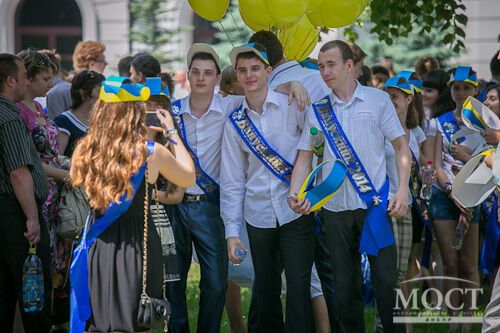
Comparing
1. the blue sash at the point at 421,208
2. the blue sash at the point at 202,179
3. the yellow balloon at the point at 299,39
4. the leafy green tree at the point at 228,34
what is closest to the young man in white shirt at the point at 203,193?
the blue sash at the point at 202,179

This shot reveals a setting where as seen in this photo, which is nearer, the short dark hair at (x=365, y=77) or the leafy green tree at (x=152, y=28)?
the short dark hair at (x=365, y=77)

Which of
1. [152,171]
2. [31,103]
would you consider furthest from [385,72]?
[152,171]

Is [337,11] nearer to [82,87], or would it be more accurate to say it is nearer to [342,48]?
[342,48]

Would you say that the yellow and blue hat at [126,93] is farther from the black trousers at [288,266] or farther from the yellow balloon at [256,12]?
the yellow balloon at [256,12]

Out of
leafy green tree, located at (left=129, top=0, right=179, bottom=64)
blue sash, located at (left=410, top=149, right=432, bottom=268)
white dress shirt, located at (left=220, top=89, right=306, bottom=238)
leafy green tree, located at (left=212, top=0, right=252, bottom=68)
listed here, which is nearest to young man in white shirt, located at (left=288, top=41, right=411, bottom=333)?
white dress shirt, located at (left=220, top=89, right=306, bottom=238)

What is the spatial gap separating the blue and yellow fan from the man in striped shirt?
167 cm

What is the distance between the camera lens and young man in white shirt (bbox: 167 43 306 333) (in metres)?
6.02

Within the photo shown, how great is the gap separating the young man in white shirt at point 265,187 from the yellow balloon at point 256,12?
2.46 ft

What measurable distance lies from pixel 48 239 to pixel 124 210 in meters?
1.38

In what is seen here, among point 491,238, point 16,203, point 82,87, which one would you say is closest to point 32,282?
point 16,203

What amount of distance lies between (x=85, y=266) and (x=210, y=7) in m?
2.82

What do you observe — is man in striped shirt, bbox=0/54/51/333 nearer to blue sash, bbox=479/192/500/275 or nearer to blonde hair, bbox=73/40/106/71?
blonde hair, bbox=73/40/106/71

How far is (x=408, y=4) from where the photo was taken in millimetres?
8719

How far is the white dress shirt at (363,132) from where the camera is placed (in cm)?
569
